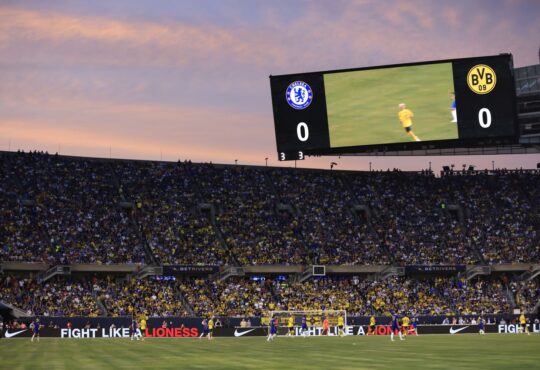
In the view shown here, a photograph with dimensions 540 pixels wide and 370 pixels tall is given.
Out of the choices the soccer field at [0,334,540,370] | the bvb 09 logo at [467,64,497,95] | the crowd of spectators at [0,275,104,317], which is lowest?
the soccer field at [0,334,540,370]

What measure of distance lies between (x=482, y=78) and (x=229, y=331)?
113ft

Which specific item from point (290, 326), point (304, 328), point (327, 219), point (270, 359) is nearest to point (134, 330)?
point (290, 326)

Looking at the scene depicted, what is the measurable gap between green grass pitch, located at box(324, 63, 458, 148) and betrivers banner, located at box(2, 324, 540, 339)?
1875cm

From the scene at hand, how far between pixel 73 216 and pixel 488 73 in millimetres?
43590

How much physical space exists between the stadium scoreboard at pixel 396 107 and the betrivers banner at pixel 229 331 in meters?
18.4

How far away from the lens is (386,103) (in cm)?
8262

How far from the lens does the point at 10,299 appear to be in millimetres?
71438

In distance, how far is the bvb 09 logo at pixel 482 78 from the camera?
262 feet

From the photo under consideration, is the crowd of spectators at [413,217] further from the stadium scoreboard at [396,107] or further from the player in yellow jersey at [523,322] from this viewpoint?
the player in yellow jersey at [523,322]

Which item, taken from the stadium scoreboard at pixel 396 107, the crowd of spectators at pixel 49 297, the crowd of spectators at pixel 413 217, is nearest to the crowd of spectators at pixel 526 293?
the crowd of spectators at pixel 413 217

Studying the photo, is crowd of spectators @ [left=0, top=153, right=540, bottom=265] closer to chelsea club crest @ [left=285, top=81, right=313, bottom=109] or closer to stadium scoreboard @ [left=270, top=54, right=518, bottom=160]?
stadium scoreboard @ [left=270, top=54, right=518, bottom=160]

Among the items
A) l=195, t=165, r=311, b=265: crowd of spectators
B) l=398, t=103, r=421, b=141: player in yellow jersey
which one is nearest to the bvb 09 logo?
l=398, t=103, r=421, b=141: player in yellow jersey

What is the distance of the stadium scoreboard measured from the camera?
3159 inches

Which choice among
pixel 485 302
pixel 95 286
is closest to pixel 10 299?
pixel 95 286
